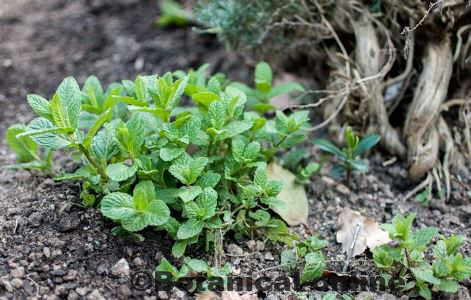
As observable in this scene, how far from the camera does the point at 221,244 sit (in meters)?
1.87

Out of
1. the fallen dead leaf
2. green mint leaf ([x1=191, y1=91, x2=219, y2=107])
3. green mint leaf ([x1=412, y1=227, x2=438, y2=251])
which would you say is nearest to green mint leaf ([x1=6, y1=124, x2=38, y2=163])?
green mint leaf ([x1=191, y1=91, x2=219, y2=107])

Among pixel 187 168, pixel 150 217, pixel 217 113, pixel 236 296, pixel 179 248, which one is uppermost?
pixel 217 113

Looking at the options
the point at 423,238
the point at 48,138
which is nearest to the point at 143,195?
the point at 48,138

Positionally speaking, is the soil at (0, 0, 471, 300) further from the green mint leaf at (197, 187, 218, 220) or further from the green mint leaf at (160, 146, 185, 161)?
the green mint leaf at (160, 146, 185, 161)

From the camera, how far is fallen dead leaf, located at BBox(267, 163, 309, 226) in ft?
6.91

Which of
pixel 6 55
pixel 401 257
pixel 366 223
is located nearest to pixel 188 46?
pixel 6 55

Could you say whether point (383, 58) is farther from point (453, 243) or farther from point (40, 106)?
point (40, 106)

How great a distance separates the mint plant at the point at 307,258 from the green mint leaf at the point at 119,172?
1.94 ft

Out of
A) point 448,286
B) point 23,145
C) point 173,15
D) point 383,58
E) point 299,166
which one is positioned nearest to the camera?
point 448,286

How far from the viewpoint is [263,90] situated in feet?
7.68

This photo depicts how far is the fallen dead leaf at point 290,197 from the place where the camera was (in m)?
2.11

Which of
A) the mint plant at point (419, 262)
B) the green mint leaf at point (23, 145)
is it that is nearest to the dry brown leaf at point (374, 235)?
the mint plant at point (419, 262)

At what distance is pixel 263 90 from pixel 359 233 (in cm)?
71

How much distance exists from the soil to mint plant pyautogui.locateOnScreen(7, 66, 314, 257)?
83 mm
